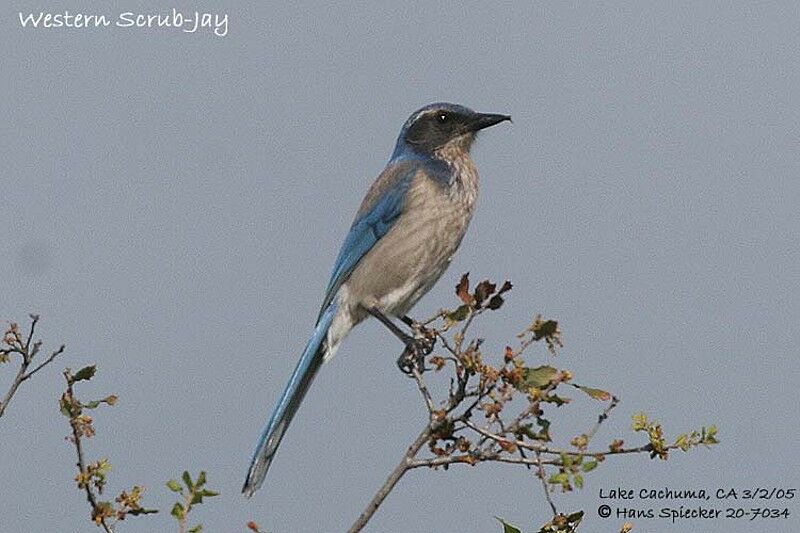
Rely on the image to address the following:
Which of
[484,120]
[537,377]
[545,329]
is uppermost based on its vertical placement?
[484,120]

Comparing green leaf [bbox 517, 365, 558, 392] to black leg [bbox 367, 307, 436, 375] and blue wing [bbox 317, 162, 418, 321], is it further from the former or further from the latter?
blue wing [bbox 317, 162, 418, 321]

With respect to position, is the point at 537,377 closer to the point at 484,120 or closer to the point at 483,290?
the point at 483,290

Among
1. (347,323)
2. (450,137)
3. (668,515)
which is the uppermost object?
(450,137)

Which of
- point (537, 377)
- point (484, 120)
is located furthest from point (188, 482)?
point (484, 120)

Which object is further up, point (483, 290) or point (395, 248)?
point (395, 248)

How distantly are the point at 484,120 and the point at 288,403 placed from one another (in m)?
2.60

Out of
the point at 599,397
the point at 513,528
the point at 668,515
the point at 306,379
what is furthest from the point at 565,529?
the point at 306,379

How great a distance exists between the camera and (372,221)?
866cm

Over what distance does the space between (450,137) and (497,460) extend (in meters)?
4.89

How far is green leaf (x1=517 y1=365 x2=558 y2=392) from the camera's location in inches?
178

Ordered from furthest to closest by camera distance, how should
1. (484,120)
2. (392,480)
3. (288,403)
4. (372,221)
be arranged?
(484,120)
(372,221)
(288,403)
(392,480)

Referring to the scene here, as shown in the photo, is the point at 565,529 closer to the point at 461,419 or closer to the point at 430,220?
the point at 461,419

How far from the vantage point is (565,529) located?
442cm

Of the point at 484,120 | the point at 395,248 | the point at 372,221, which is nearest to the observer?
the point at 395,248
